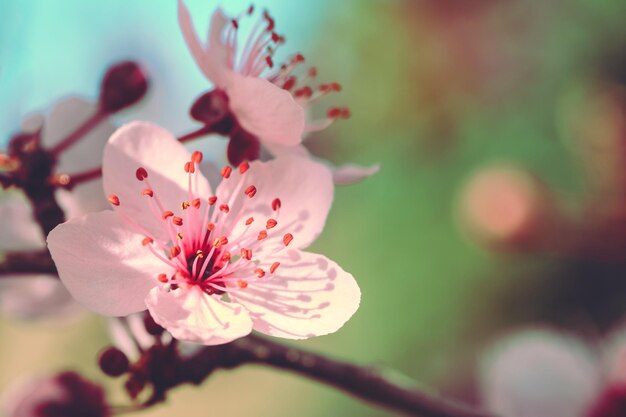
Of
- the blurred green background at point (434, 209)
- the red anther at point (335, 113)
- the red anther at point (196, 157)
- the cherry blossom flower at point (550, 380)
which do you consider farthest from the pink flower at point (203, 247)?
the blurred green background at point (434, 209)

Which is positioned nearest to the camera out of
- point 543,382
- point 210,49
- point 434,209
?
point 210,49

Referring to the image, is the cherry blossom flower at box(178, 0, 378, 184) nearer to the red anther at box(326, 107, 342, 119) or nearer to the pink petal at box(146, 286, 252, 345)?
the red anther at box(326, 107, 342, 119)

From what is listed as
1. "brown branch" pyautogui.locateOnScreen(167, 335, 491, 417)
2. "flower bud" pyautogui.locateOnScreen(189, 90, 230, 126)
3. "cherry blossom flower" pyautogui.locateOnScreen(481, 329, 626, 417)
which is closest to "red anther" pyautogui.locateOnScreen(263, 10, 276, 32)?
"flower bud" pyautogui.locateOnScreen(189, 90, 230, 126)

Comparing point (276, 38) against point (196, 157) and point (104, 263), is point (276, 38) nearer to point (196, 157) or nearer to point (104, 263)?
point (196, 157)

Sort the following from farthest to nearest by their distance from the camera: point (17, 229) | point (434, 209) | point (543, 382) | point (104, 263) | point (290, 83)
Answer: point (434, 209) → point (543, 382) → point (17, 229) → point (290, 83) → point (104, 263)

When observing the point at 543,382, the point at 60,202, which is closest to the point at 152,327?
the point at 60,202

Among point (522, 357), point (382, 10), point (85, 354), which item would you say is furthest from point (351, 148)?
point (522, 357)

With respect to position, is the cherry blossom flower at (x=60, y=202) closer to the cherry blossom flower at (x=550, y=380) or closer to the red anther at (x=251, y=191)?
the red anther at (x=251, y=191)
